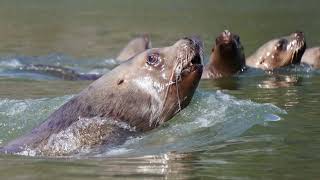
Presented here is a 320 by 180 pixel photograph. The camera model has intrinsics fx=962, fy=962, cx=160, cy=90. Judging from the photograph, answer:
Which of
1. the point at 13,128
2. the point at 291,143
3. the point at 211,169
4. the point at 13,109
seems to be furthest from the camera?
the point at 13,109

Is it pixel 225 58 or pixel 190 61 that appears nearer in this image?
pixel 190 61

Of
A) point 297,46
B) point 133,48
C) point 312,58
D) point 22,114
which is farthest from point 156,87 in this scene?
point 133,48

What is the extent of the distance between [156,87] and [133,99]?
8.6 inches

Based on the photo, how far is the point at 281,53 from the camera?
1472cm

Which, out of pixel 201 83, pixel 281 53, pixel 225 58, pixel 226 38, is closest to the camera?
pixel 201 83

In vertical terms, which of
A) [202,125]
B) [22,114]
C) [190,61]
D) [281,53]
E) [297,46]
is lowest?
[202,125]

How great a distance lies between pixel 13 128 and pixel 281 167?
318 cm

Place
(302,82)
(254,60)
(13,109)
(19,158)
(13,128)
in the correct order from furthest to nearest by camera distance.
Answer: (254,60) < (302,82) < (13,109) < (13,128) < (19,158)

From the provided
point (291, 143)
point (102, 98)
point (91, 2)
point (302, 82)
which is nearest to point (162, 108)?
point (102, 98)

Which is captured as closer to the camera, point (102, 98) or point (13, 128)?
point (102, 98)

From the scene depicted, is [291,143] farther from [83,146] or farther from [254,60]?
[254,60]

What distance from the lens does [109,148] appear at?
7406 millimetres

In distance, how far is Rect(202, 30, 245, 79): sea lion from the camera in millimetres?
13391

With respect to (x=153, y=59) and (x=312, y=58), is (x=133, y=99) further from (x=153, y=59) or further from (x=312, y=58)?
(x=312, y=58)
